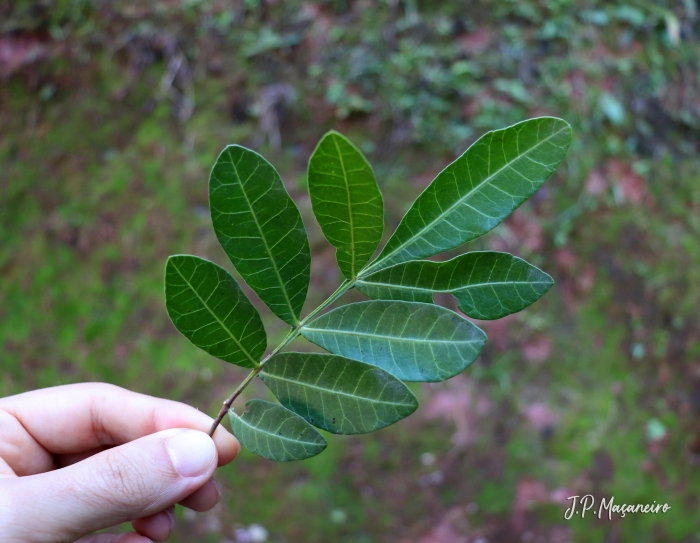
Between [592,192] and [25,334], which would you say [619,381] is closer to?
[592,192]

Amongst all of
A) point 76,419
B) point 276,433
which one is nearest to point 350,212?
point 276,433

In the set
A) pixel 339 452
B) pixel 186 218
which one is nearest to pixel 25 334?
pixel 186 218

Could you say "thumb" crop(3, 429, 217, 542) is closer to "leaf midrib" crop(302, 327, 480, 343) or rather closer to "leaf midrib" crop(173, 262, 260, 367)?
"leaf midrib" crop(173, 262, 260, 367)

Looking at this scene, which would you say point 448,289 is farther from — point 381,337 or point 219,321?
point 219,321

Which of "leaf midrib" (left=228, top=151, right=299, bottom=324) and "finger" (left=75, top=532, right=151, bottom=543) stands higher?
"leaf midrib" (left=228, top=151, right=299, bottom=324)

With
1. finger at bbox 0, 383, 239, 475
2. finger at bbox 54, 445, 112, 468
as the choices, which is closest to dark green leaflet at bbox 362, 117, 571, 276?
finger at bbox 0, 383, 239, 475
